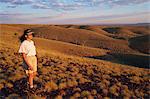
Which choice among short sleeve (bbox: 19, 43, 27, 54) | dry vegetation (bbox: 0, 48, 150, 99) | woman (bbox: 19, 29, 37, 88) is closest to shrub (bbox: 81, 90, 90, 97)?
dry vegetation (bbox: 0, 48, 150, 99)

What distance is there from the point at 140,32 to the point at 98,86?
101633mm

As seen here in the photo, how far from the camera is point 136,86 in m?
16.2

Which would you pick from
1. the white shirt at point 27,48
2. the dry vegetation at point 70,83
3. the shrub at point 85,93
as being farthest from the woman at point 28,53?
the shrub at point 85,93

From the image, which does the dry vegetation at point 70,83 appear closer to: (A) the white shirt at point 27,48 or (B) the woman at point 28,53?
(B) the woman at point 28,53

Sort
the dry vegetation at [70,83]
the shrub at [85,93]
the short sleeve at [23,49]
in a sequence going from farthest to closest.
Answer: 1. the shrub at [85,93]
2. the dry vegetation at [70,83]
3. the short sleeve at [23,49]

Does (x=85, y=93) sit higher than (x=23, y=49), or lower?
lower

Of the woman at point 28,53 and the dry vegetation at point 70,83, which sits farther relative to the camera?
the dry vegetation at point 70,83

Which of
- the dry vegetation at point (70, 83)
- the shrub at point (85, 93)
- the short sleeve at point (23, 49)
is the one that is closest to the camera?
the short sleeve at point (23, 49)

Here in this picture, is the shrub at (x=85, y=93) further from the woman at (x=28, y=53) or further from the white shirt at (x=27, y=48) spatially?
the white shirt at (x=27, y=48)

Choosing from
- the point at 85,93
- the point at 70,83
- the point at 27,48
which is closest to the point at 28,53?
the point at 27,48

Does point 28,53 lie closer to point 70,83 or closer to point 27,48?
point 27,48

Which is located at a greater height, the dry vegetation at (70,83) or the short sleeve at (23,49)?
the short sleeve at (23,49)

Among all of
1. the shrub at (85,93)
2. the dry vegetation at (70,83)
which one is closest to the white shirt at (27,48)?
the dry vegetation at (70,83)

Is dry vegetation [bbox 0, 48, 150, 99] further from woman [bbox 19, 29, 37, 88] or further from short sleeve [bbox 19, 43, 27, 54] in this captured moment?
short sleeve [bbox 19, 43, 27, 54]
